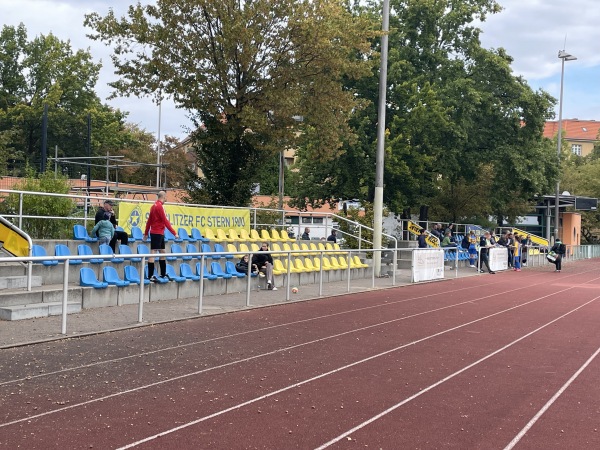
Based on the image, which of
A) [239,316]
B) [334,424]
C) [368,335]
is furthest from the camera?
[239,316]

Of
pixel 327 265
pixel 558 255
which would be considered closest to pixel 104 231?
pixel 327 265

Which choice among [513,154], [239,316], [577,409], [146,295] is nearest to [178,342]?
[239,316]

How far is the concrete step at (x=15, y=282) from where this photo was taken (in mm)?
11758

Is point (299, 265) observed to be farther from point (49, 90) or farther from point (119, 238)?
point (49, 90)

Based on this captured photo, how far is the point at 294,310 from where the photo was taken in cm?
1430

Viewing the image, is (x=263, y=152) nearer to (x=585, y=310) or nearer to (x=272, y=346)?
Result: (x=585, y=310)

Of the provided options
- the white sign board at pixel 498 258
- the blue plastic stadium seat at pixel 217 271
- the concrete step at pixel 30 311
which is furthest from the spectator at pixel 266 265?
the white sign board at pixel 498 258

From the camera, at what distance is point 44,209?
16.9 m

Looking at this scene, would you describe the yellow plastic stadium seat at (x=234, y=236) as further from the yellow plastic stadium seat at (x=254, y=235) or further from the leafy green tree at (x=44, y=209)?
the leafy green tree at (x=44, y=209)

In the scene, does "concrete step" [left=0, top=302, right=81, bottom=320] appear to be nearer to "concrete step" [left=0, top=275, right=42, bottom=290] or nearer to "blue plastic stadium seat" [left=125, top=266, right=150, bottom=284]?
"concrete step" [left=0, top=275, right=42, bottom=290]

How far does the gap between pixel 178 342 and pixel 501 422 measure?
508cm

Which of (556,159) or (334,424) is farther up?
(556,159)

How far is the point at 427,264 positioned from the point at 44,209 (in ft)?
42.0

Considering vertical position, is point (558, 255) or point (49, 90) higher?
point (49, 90)
